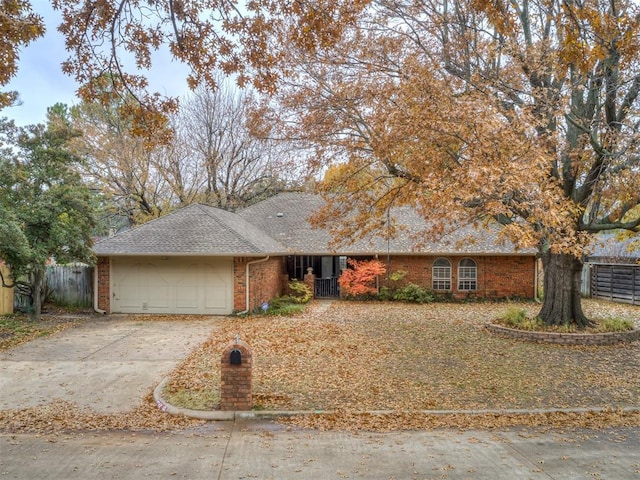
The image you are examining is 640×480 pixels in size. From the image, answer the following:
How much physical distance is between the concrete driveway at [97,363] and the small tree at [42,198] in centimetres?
234

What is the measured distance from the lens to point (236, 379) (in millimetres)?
6781

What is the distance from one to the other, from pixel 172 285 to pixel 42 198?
5094 mm

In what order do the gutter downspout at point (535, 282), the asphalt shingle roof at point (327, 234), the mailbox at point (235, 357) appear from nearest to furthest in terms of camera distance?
the mailbox at point (235, 357), the asphalt shingle roof at point (327, 234), the gutter downspout at point (535, 282)

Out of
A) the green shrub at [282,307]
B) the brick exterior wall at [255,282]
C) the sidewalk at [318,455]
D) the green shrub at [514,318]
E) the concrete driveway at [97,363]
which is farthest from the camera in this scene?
the green shrub at [282,307]

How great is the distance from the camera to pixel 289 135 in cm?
1310

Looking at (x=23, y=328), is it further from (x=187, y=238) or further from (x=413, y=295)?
(x=413, y=295)

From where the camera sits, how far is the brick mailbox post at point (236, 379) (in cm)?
674

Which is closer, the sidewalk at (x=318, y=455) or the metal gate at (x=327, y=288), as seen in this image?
the sidewalk at (x=318, y=455)

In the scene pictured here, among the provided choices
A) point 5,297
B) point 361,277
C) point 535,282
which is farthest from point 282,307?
point 535,282

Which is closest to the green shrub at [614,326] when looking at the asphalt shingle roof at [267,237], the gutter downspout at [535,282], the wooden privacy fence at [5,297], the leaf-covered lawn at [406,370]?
the leaf-covered lawn at [406,370]

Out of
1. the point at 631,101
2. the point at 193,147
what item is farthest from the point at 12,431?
the point at 193,147

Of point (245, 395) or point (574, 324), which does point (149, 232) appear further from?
point (574, 324)

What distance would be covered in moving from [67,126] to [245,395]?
1139cm

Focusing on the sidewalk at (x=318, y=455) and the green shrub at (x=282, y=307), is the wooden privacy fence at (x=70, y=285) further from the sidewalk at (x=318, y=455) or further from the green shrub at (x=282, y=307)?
the sidewalk at (x=318, y=455)
